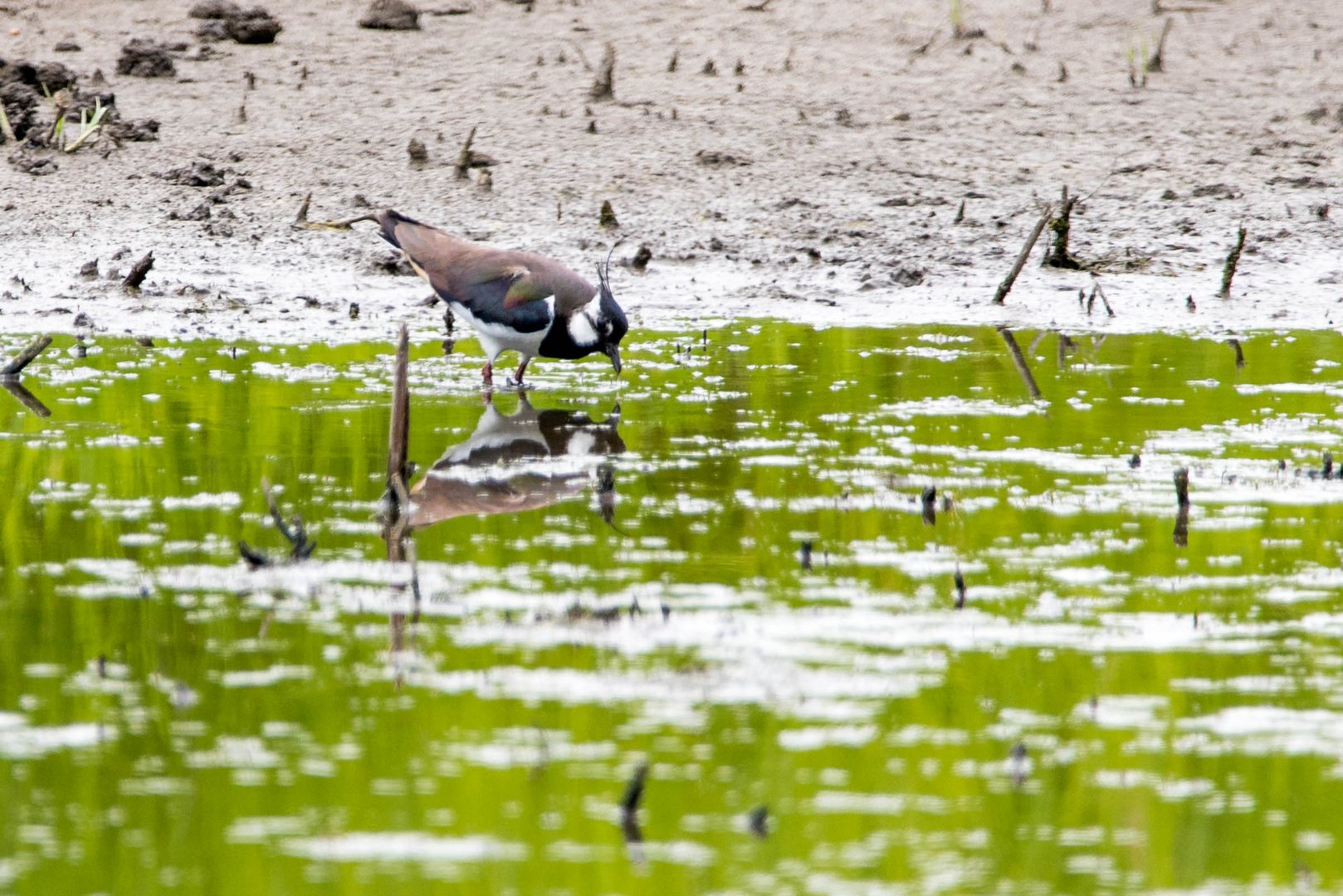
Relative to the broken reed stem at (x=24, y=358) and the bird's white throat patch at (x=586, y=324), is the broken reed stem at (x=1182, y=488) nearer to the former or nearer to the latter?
the bird's white throat patch at (x=586, y=324)

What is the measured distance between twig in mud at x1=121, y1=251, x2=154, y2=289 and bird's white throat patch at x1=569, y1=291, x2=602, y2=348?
2.81 m

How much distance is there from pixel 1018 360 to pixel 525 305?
2246 millimetres

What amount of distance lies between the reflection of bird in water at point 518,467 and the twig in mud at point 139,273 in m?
3.17

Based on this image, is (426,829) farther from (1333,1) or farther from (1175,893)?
(1333,1)

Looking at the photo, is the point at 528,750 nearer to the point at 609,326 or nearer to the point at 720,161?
the point at 609,326

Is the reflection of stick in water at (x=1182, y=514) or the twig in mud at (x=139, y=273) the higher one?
the reflection of stick in water at (x=1182, y=514)

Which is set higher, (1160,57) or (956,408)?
(1160,57)

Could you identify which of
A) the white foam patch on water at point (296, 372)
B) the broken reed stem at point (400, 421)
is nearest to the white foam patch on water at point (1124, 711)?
the broken reed stem at point (400, 421)

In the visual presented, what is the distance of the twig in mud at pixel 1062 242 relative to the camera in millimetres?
10672

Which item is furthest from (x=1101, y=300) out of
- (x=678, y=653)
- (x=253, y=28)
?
(x=253, y=28)

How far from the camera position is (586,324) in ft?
27.5

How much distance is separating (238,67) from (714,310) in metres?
5.54

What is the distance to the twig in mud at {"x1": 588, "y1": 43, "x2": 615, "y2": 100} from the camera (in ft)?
43.6

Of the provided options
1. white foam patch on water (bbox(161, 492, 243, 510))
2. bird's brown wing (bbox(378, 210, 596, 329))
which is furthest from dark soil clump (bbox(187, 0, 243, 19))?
white foam patch on water (bbox(161, 492, 243, 510))
